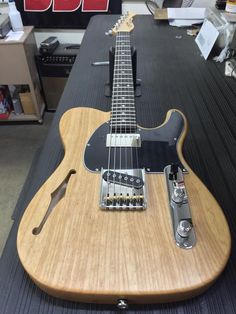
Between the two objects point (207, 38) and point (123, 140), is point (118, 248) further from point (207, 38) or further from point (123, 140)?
point (207, 38)

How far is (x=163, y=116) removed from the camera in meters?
0.78

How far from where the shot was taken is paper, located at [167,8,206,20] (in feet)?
4.23

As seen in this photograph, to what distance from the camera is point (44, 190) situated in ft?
1.70

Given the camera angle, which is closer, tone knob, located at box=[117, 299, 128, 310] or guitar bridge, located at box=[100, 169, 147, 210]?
tone knob, located at box=[117, 299, 128, 310]

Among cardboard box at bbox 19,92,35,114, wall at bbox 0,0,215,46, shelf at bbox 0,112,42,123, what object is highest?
wall at bbox 0,0,215,46

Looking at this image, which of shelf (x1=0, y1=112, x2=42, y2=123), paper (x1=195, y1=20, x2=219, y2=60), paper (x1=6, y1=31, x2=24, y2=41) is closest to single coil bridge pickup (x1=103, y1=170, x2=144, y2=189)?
paper (x1=195, y1=20, x2=219, y2=60)

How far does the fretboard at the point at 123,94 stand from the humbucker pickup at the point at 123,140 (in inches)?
0.8

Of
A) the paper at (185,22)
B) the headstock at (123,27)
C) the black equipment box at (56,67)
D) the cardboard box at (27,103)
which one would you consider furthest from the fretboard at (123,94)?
the cardboard box at (27,103)

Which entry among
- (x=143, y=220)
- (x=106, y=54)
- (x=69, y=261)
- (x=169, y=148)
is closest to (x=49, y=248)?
(x=69, y=261)

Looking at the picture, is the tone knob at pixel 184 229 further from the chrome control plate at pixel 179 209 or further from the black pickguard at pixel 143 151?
the black pickguard at pixel 143 151

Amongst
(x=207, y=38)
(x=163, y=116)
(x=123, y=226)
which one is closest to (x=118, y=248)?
(x=123, y=226)

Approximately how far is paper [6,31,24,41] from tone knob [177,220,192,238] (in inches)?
56.1

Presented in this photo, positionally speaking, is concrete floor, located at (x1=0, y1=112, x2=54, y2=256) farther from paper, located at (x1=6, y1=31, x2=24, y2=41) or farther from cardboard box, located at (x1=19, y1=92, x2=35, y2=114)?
paper, located at (x1=6, y1=31, x2=24, y2=41)

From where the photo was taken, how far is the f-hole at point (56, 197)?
45 cm
